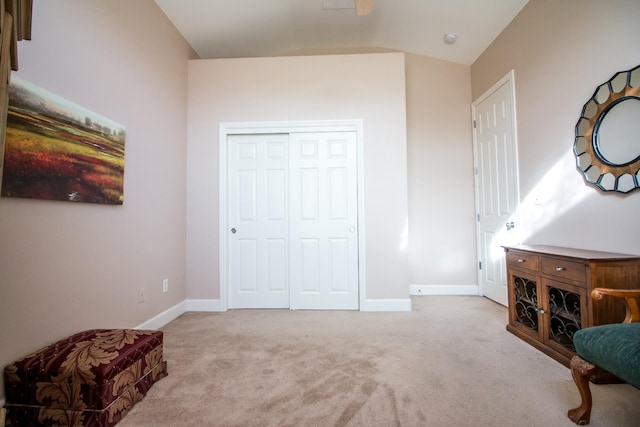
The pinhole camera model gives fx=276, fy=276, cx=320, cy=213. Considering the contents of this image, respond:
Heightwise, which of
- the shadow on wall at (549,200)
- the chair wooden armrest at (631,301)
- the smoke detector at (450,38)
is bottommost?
the chair wooden armrest at (631,301)

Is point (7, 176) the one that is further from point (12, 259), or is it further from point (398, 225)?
point (398, 225)

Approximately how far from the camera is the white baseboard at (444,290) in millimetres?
3652

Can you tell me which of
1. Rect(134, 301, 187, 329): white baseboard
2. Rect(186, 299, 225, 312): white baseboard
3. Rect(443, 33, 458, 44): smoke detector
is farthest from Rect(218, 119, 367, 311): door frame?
Rect(443, 33, 458, 44): smoke detector

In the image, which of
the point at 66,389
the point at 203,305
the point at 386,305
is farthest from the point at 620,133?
the point at 203,305

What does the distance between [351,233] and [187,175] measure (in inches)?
80.1

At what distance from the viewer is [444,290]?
12.1 feet

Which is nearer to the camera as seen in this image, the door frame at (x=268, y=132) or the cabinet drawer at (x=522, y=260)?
the cabinet drawer at (x=522, y=260)

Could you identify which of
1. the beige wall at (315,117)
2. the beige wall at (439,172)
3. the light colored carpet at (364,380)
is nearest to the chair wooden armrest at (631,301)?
the light colored carpet at (364,380)

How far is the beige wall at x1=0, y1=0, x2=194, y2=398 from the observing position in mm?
1498

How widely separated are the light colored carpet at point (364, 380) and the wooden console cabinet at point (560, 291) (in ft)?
0.47

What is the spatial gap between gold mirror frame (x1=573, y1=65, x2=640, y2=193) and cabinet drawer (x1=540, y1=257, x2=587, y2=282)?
60 centimetres

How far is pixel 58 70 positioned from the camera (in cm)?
169

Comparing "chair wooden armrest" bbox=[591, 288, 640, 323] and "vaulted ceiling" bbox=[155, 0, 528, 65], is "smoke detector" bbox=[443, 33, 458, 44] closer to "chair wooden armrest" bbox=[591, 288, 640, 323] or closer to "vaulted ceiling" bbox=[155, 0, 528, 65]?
"vaulted ceiling" bbox=[155, 0, 528, 65]

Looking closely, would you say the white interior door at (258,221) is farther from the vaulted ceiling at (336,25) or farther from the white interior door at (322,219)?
the vaulted ceiling at (336,25)
